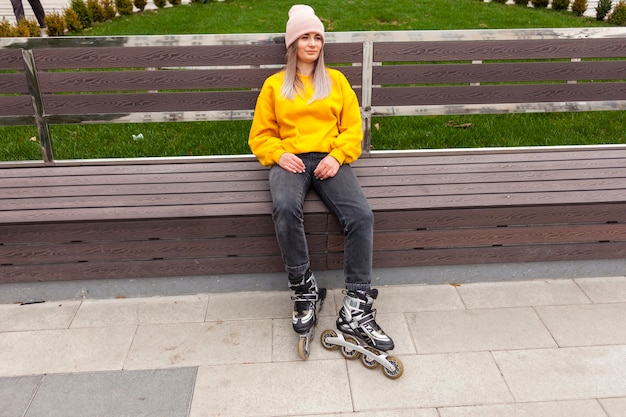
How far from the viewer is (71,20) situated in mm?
10234

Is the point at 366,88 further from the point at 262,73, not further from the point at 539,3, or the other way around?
the point at 539,3

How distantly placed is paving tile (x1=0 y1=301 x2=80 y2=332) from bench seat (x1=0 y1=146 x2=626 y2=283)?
19 centimetres

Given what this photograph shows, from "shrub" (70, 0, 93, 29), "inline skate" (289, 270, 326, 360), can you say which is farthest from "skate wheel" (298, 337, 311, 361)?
"shrub" (70, 0, 93, 29)

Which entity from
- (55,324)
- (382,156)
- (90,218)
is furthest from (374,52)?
(55,324)

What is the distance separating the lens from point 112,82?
3.87 meters

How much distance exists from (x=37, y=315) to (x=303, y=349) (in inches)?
65.5

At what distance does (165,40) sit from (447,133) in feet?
8.98

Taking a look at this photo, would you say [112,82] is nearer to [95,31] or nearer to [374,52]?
[374,52]

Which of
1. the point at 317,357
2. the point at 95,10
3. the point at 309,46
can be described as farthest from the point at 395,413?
the point at 95,10

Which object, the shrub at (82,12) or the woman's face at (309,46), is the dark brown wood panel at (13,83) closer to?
the woman's face at (309,46)

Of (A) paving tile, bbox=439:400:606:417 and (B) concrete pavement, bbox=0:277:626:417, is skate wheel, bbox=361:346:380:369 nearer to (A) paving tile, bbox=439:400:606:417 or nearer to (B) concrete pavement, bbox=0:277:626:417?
(B) concrete pavement, bbox=0:277:626:417

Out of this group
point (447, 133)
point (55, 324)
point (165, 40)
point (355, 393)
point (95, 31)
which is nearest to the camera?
point (355, 393)

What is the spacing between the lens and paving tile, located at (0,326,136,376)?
286 cm

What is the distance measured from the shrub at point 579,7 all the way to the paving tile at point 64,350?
38.8 feet
